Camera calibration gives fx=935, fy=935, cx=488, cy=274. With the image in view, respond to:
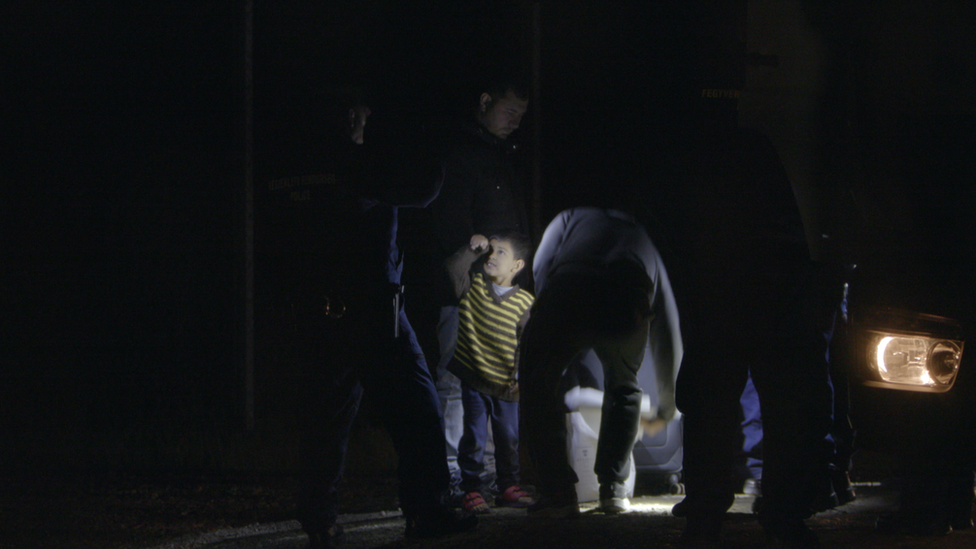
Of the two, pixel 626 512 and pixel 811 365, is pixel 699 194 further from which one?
pixel 626 512

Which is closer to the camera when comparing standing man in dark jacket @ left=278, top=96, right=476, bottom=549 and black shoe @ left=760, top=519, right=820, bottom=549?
black shoe @ left=760, top=519, right=820, bottom=549

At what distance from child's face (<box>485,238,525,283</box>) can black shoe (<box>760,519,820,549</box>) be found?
1845 millimetres

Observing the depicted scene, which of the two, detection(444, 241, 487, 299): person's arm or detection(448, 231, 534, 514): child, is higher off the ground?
detection(444, 241, 487, 299): person's arm

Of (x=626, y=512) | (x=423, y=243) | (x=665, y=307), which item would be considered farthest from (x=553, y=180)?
(x=626, y=512)

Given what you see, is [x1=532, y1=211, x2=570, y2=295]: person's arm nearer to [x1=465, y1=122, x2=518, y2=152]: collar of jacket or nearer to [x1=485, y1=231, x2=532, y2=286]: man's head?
[x1=485, y1=231, x2=532, y2=286]: man's head

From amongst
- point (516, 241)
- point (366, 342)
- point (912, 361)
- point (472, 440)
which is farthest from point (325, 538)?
point (912, 361)

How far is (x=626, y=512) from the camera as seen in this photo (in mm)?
4066

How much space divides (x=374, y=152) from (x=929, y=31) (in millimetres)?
2225

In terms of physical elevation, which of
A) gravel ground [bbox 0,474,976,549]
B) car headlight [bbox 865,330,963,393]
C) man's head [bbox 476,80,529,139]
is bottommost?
gravel ground [bbox 0,474,976,549]

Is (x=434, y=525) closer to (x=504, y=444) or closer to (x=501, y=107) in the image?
(x=504, y=444)

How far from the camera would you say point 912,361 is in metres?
3.15

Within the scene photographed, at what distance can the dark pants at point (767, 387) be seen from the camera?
310 centimetres

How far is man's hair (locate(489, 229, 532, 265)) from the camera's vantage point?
4.52m

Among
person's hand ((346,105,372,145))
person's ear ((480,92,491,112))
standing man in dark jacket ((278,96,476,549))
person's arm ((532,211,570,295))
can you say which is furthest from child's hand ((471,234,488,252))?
person's hand ((346,105,372,145))
